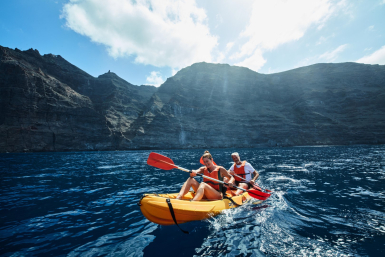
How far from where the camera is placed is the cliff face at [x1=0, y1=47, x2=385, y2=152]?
57000 millimetres

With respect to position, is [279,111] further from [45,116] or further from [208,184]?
[45,116]

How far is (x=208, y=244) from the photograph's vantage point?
335 centimetres

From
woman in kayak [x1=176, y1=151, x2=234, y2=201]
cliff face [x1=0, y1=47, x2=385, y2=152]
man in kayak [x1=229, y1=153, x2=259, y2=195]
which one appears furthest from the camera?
cliff face [x1=0, y1=47, x2=385, y2=152]

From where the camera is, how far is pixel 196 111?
88125mm

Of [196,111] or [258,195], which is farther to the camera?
[196,111]

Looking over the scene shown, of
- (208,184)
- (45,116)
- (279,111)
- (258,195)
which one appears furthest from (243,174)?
(279,111)

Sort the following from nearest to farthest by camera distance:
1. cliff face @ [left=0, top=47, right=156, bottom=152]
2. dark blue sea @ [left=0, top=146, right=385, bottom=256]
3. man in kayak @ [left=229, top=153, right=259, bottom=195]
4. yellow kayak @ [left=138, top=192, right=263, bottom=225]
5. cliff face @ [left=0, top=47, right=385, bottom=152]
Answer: dark blue sea @ [left=0, top=146, right=385, bottom=256], yellow kayak @ [left=138, top=192, right=263, bottom=225], man in kayak @ [left=229, top=153, right=259, bottom=195], cliff face @ [left=0, top=47, right=156, bottom=152], cliff face @ [left=0, top=47, right=385, bottom=152]

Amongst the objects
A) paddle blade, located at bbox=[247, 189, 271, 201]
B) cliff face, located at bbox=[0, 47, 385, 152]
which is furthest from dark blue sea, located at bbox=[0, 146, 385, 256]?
cliff face, located at bbox=[0, 47, 385, 152]

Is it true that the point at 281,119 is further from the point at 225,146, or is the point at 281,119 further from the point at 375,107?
the point at 375,107

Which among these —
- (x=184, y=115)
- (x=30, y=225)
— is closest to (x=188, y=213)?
(x=30, y=225)

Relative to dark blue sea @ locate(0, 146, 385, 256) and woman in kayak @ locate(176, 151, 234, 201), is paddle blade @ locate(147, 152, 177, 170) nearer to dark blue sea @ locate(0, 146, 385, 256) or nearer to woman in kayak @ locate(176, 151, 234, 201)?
woman in kayak @ locate(176, 151, 234, 201)

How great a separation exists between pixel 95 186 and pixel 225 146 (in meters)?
67.1

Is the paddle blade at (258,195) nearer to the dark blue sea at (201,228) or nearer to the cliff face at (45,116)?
the dark blue sea at (201,228)

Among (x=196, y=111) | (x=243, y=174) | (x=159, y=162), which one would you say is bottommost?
(x=243, y=174)
